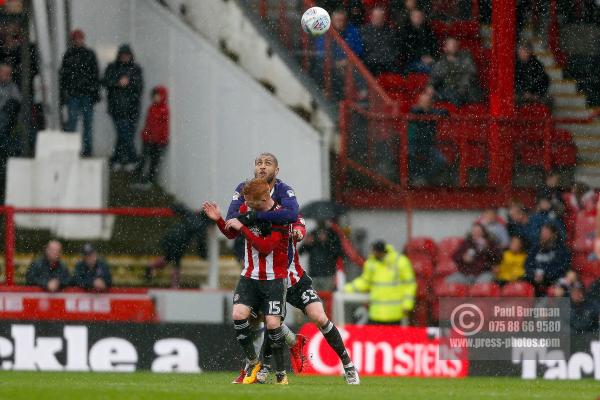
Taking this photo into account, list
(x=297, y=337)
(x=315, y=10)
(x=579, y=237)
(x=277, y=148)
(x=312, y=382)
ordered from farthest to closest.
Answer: (x=277, y=148), (x=579, y=237), (x=315, y=10), (x=312, y=382), (x=297, y=337)

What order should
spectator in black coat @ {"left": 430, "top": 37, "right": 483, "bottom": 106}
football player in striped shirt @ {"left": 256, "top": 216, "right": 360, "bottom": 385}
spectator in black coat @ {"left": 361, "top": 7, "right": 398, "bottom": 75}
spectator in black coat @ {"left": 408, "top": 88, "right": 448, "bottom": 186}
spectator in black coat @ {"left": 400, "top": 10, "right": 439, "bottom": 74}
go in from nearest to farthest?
football player in striped shirt @ {"left": 256, "top": 216, "right": 360, "bottom": 385}, spectator in black coat @ {"left": 408, "top": 88, "right": 448, "bottom": 186}, spectator in black coat @ {"left": 430, "top": 37, "right": 483, "bottom": 106}, spectator in black coat @ {"left": 361, "top": 7, "right": 398, "bottom": 75}, spectator in black coat @ {"left": 400, "top": 10, "right": 439, "bottom": 74}

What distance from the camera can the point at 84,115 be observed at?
22359 mm

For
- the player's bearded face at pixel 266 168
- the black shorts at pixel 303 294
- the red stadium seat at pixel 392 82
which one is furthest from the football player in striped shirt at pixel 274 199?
the red stadium seat at pixel 392 82

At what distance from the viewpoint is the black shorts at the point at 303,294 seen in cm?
1385

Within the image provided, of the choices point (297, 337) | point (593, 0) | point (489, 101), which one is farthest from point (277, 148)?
point (297, 337)

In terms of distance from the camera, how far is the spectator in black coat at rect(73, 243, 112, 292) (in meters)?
18.7

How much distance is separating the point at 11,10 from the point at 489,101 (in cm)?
705

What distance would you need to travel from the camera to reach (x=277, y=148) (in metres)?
22.1

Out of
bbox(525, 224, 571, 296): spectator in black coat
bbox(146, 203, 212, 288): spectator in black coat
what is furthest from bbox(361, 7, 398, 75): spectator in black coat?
bbox(525, 224, 571, 296): spectator in black coat

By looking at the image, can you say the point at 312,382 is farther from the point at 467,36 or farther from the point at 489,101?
the point at 467,36

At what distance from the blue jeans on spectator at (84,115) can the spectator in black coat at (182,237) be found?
318 cm

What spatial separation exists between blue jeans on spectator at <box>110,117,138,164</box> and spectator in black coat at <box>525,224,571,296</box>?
21.0 feet

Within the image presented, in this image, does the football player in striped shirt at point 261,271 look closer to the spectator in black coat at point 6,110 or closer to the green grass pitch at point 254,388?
the green grass pitch at point 254,388

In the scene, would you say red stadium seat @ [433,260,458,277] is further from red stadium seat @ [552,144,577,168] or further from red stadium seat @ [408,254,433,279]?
red stadium seat @ [552,144,577,168]
